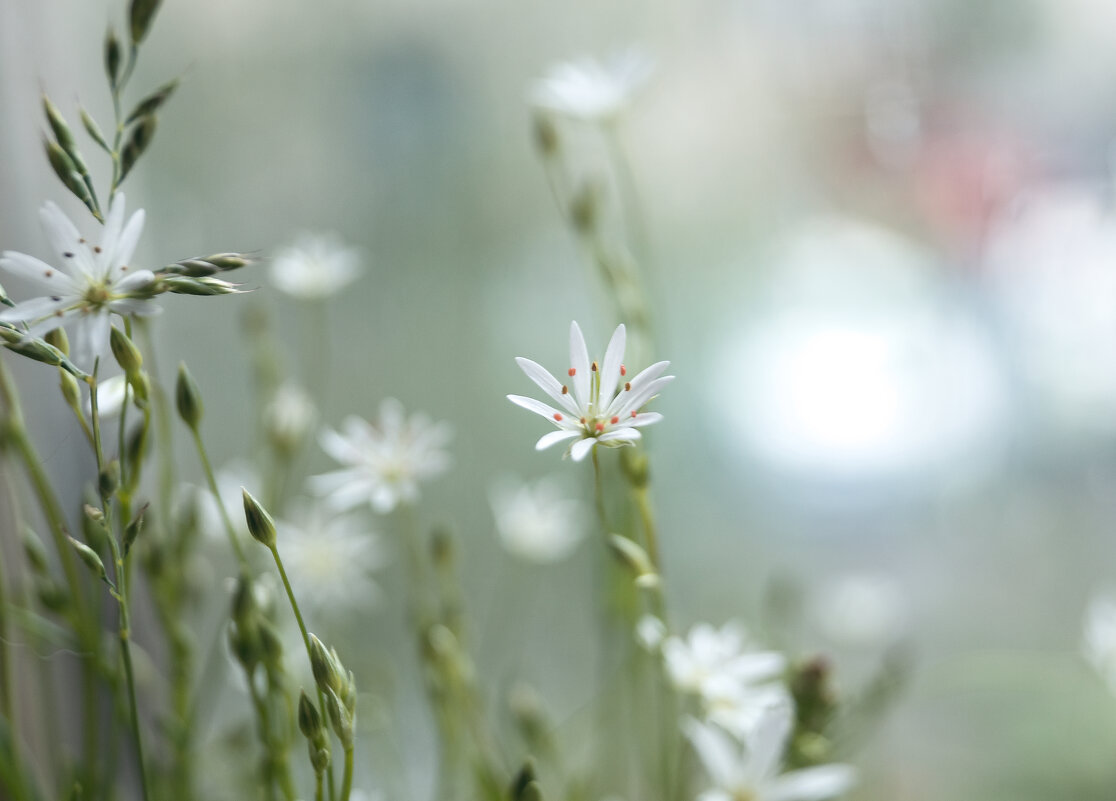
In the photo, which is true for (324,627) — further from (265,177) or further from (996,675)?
(996,675)

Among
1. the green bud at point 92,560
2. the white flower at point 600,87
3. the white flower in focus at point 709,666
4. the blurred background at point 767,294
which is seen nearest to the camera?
the green bud at point 92,560

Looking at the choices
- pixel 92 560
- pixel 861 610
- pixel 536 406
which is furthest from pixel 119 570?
pixel 861 610

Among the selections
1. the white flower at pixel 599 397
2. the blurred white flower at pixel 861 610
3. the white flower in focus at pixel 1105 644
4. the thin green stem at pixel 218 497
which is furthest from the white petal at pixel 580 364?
the blurred white flower at pixel 861 610

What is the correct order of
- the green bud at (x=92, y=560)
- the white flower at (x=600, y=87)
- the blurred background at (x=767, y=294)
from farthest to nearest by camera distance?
the blurred background at (x=767, y=294) → the white flower at (x=600, y=87) → the green bud at (x=92, y=560)

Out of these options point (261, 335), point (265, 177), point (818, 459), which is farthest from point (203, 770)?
point (818, 459)

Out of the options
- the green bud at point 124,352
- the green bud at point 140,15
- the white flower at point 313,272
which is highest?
the green bud at point 140,15

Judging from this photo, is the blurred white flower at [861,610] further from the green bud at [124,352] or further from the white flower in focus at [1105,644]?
the green bud at [124,352]

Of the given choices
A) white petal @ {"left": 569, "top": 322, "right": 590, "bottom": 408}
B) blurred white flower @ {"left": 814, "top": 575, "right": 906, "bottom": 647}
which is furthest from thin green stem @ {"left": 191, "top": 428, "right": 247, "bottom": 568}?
blurred white flower @ {"left": 814, "top": 575, "right": 906, "bottom": 647}
